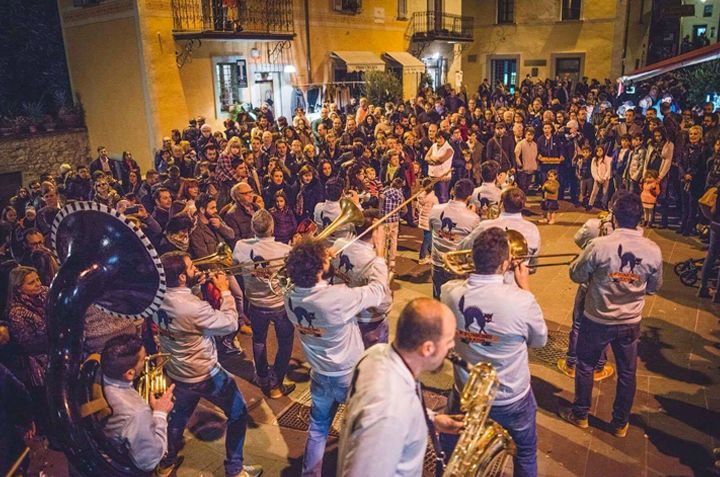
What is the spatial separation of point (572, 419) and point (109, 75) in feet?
54.7

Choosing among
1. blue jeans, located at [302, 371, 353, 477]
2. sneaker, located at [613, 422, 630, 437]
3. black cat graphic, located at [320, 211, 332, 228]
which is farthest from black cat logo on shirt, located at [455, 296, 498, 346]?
black cat graphic, located at [320, 211, 332, 228]

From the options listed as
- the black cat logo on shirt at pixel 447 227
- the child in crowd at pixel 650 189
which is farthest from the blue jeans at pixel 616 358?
the child in crowd at pixel 650 189

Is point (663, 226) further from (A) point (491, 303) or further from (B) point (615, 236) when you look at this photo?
(A) point (491, 303)

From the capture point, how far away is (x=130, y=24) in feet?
50.8

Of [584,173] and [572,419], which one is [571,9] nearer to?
[584,173]

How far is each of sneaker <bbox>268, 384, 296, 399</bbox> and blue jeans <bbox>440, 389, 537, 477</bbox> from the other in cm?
238

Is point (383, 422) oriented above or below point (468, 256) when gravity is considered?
above

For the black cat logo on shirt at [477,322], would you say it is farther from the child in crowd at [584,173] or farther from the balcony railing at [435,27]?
the balcony railing at [435,27]

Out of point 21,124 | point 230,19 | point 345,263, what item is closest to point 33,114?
point 21,124

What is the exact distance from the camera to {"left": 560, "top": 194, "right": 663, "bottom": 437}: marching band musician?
444cm

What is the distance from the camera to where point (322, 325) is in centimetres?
396

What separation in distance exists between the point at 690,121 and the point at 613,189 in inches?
96.2

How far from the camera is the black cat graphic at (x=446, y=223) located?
20.5 ft

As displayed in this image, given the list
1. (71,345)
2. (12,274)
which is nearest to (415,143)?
(12,274)
